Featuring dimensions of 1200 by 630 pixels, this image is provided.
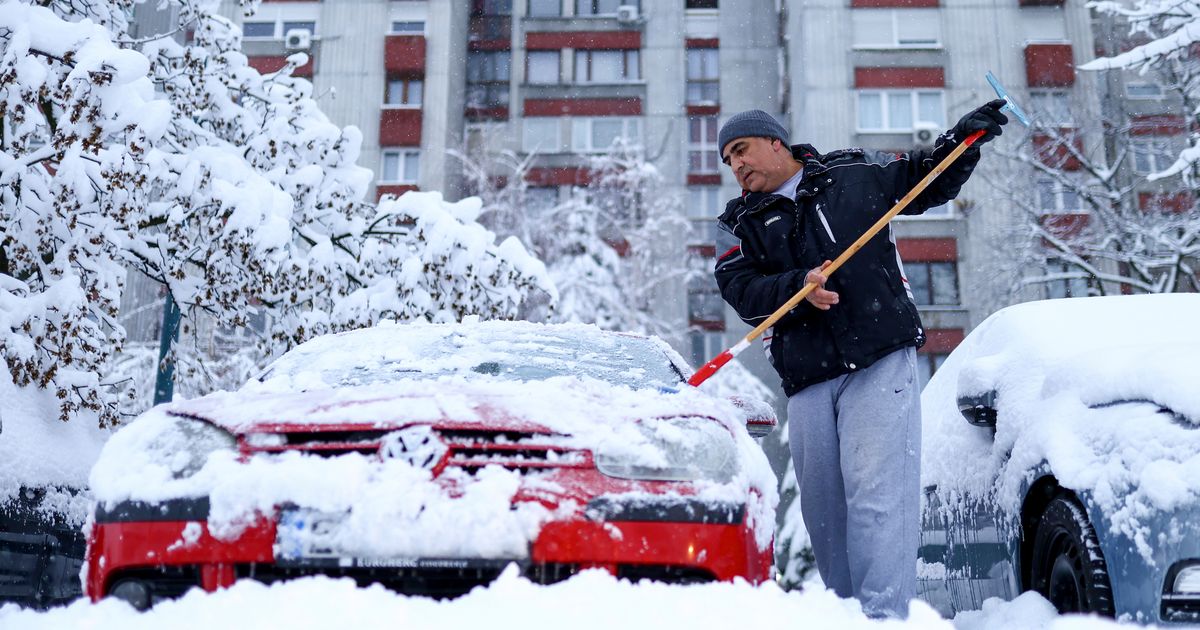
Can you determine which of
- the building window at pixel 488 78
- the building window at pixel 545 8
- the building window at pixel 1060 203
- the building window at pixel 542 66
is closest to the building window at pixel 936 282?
the building window at pixel 1060 203

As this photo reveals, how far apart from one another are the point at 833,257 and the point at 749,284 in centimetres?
30

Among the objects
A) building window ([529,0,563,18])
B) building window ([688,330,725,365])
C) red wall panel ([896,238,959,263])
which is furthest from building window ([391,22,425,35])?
red wall panel ([896,238,959,263])

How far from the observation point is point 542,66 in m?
29.9

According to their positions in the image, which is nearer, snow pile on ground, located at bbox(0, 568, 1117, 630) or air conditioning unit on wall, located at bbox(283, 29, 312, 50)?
snow pile on ground, located at bbox(0, 568, 1117, 630)

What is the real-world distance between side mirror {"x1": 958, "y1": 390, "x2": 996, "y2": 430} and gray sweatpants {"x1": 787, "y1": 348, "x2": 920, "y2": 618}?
43 cm

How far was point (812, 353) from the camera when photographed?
3.60m

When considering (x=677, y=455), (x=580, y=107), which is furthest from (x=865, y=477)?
(x=580, y=107)

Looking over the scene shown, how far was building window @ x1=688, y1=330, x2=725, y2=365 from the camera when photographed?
28.0 metres

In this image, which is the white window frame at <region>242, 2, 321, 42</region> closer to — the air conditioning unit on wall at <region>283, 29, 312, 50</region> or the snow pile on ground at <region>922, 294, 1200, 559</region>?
the air conditioning unit on wall at <region>283, 29, 312, 50</region>

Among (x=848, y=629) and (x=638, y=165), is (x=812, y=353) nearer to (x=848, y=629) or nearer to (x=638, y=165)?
(x=848, y=629)

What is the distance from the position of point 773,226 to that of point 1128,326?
4.19 feet

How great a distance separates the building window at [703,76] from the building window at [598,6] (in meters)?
2.36

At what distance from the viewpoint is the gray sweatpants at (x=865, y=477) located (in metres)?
3.29

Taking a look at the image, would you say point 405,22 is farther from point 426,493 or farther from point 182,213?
point 426,493
